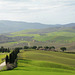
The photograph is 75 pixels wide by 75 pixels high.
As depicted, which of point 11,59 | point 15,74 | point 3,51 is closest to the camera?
point 15,74

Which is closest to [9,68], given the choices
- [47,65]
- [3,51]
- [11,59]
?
[11,59]

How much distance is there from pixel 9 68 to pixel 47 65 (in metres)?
19.9

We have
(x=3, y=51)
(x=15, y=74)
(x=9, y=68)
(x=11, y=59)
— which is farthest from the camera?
(x=3, y=51)

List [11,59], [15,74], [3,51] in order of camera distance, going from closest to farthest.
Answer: [15,74]
[11,59]
[3,51]

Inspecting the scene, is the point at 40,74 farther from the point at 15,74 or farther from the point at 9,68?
the point at 9,68

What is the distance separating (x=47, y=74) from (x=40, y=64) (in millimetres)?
25520

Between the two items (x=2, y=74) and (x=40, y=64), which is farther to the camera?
(x=40, y=64)

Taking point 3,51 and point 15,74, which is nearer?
point 15,74

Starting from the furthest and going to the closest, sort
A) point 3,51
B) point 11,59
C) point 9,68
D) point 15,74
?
point 3,51
point 11,59
point 9,68
point 15,74

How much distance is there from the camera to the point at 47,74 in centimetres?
5075

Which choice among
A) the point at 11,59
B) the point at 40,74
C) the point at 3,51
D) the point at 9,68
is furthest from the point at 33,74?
the point at 3,51

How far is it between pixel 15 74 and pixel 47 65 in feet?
96.6

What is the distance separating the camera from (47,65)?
246 feet

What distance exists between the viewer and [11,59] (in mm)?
73250
